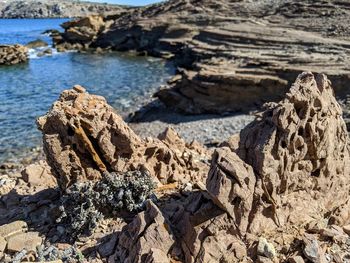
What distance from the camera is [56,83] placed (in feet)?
135

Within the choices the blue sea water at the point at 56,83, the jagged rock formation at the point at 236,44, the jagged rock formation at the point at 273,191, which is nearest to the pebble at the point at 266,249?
the jagged rock formation at the point at 273,191

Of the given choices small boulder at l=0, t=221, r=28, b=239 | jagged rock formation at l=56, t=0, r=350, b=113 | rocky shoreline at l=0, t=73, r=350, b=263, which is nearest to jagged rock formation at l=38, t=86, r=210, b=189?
rocky shoreline at l=0, t=73, r=350, b=263

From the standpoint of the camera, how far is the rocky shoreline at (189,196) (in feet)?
24.2

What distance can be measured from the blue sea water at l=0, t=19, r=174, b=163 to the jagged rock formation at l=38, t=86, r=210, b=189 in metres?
13.0

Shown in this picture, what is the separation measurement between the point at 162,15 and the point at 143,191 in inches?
2523

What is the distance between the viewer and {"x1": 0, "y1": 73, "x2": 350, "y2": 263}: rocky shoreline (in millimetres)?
7379

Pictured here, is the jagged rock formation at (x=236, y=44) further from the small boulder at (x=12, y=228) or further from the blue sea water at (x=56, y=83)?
the small boulder at (x=12, y=228)

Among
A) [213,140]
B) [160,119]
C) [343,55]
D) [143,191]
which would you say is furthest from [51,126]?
[343,55]

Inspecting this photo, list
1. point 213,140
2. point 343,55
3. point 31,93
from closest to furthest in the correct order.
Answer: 1. point 213,140
2. point 343,55
3. point 31,93

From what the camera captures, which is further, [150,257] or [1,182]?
[1,182]

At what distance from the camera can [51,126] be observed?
9.63 m

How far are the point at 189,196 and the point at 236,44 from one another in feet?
117

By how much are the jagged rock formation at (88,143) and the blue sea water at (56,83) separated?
13.0 metres

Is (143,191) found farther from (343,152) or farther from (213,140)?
(213,140)
